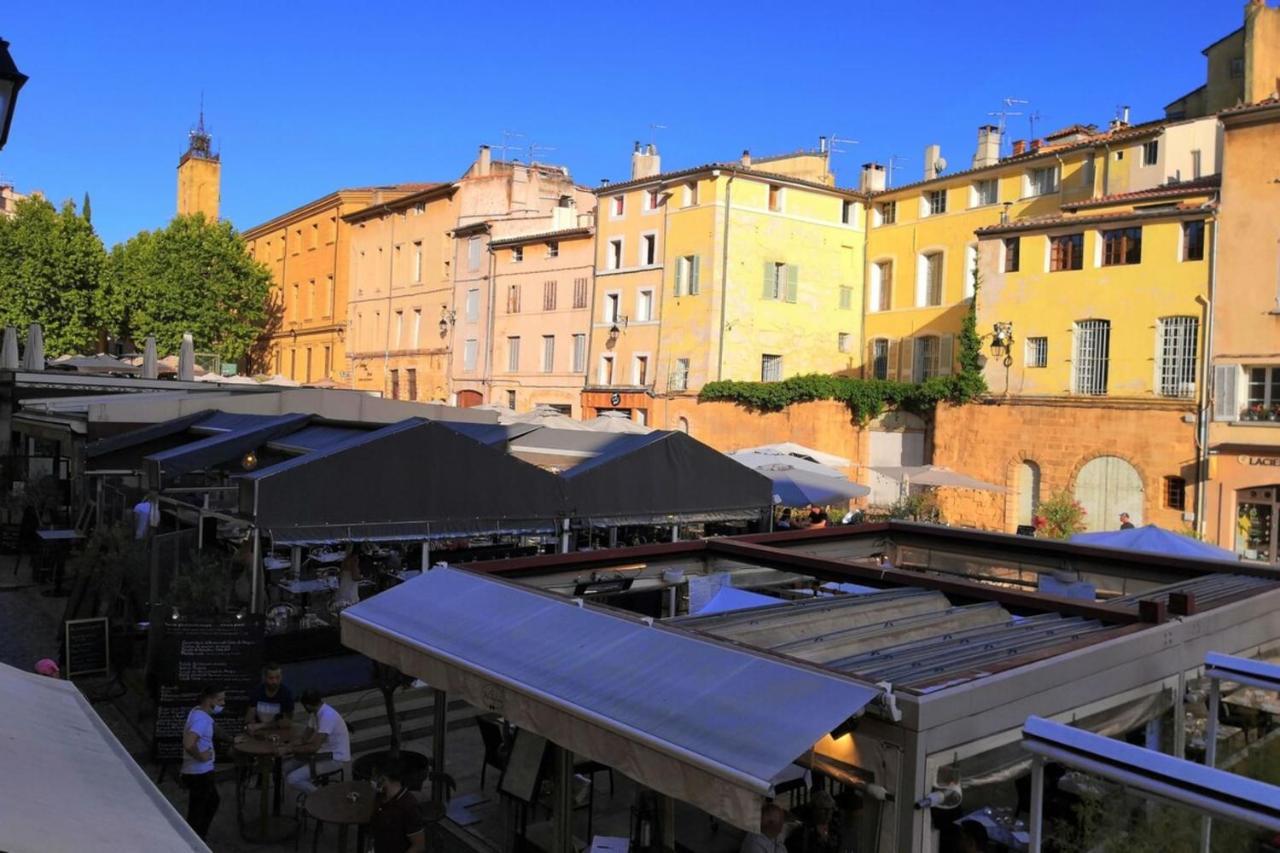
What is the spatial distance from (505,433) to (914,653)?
9498 millimetres

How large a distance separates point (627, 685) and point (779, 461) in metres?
14.9

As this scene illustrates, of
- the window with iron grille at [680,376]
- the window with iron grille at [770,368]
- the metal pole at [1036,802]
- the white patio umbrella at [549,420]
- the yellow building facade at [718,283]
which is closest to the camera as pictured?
the metal pole at [1036,802]

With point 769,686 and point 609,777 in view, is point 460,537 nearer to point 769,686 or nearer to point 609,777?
point 609,777

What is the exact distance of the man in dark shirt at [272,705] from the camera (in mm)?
7844

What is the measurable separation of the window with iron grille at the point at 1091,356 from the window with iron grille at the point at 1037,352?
0.78 meters

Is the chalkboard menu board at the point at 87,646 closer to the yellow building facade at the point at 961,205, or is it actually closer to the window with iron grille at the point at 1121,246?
the window with iron grille at the point at 1121,246

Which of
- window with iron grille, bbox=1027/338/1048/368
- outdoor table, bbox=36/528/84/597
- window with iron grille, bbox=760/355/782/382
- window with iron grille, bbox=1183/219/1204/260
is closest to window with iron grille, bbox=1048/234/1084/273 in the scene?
window with iron grille, bbox=1027/338/1048/368

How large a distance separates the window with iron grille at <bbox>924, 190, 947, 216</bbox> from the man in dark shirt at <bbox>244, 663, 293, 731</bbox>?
3042 centimetres

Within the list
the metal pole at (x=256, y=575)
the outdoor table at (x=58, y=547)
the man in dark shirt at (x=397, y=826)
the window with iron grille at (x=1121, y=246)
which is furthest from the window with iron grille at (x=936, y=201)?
the man in dark shirt at (x=397, y=826)

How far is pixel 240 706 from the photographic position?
868 centimetres

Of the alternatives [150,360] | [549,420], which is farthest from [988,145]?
[150,360]

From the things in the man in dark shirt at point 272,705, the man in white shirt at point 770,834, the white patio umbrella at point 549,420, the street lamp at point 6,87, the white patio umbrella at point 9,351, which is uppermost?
the street lamp at point 6,87

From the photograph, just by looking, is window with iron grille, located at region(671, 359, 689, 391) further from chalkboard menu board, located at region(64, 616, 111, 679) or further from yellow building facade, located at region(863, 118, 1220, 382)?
chalkboard menu board, located at region(64, 616, 111, 679)

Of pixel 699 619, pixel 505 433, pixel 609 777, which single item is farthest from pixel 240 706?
pixel 505 433
